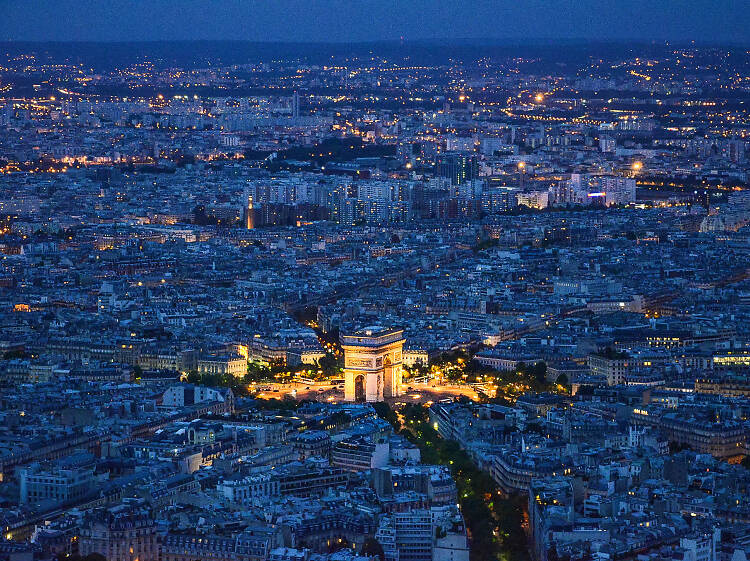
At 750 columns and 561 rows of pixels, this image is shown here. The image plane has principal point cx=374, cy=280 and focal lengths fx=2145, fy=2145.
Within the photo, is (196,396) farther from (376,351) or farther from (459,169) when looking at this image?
(459,169)

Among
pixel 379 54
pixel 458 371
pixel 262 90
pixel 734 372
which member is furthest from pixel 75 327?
pixel 379 54

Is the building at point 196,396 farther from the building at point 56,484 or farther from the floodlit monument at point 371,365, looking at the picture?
the building at point 56,484

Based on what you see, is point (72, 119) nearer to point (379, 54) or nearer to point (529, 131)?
point (529, 131)

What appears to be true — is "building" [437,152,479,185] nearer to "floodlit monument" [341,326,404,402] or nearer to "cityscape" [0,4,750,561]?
"cityscape" [0,4,750,561]

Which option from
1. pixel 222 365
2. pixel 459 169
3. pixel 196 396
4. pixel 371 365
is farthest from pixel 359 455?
pixel 459 169

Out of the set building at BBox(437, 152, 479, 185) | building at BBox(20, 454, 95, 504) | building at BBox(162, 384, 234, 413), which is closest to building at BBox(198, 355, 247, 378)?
building at BBox(162, 384, 234, 413)
